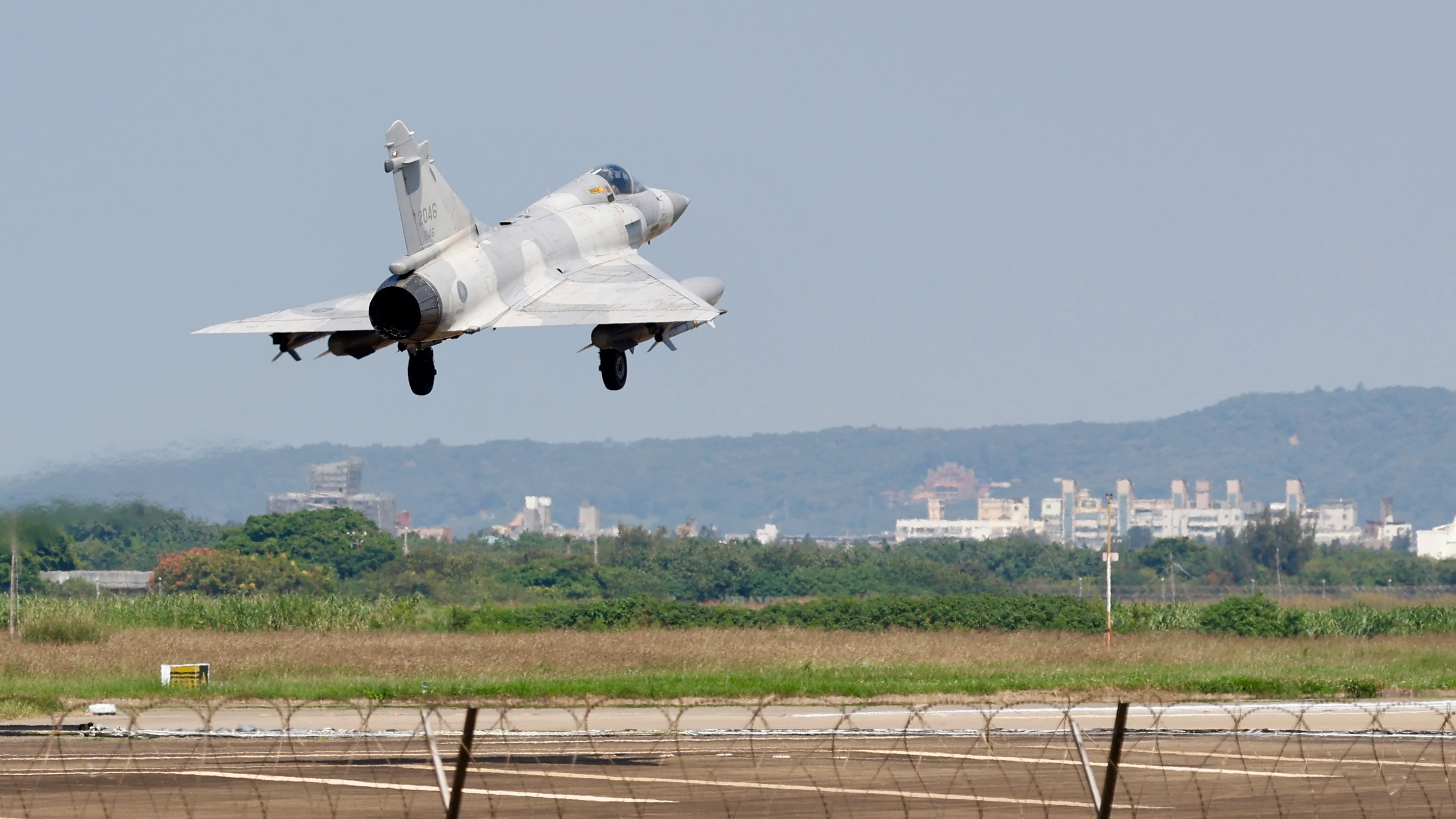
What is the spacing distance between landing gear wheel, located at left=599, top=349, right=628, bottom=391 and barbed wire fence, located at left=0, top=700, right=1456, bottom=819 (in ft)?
18.4

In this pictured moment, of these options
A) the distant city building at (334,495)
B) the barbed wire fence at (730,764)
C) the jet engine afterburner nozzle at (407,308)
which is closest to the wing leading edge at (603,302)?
the jet engine afterburner nozzle at (407,308)

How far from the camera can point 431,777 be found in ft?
64.6

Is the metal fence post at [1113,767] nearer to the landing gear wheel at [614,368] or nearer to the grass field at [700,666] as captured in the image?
the landing gear wheel at [614,368]

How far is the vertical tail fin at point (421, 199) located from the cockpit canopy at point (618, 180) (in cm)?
483

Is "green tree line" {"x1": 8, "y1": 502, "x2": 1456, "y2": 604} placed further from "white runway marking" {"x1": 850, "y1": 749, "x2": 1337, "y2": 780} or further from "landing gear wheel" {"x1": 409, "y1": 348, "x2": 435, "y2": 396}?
"white runway marking" {"x1": 850, "y1": 749, "x2": 1337, "y2": 780}

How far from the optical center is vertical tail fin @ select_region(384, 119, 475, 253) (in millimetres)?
29797

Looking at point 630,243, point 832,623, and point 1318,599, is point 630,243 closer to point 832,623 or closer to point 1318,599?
point 832,623

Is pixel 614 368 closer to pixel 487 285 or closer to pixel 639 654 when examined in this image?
pixel 487 285

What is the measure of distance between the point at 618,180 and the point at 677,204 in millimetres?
1987

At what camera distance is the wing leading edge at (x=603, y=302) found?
2916 centimetres

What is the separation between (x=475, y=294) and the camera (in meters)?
29.0

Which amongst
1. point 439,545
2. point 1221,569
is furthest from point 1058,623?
point 1221,569

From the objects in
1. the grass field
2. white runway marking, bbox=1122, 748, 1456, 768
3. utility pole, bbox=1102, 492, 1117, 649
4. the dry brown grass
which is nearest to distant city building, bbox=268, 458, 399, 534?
utility pole, bbox=1102, 492, 1117, 649

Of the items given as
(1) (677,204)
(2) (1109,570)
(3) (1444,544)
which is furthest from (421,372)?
(3) (1444,544)
